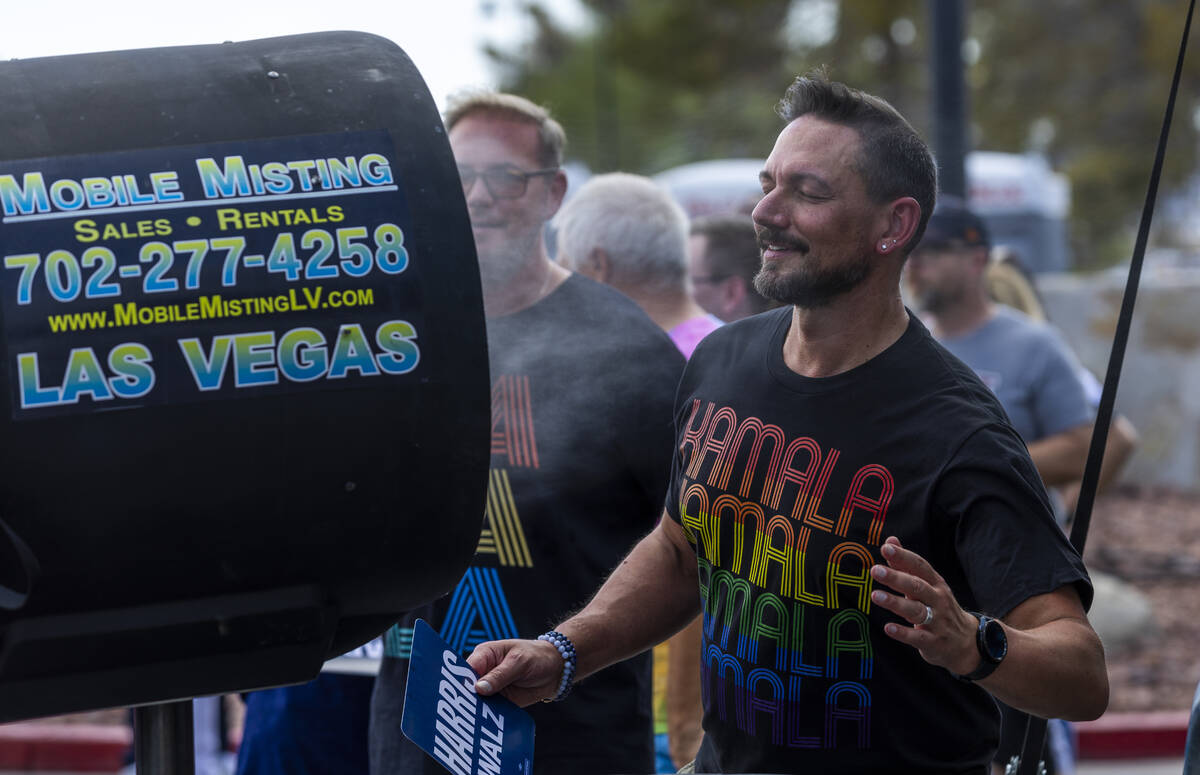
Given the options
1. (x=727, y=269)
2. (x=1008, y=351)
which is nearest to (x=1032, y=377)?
(x=1008, y=351)

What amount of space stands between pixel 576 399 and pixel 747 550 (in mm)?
770

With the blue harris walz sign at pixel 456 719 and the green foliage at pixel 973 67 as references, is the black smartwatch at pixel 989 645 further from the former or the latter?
the green foliage at pixel 973 67

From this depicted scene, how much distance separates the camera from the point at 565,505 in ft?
9.08

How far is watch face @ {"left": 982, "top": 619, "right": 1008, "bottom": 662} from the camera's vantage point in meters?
1.77

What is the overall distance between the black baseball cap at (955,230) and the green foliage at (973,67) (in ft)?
56.8

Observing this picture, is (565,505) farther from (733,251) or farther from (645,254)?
(733,251)

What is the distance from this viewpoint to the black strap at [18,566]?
1.33 m

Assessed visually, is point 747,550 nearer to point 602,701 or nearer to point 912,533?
point 912,533

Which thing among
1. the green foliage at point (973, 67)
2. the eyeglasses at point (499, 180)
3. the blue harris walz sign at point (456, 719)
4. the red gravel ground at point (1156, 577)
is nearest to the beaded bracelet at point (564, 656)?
the blue harris walz sign at point (456, 719)

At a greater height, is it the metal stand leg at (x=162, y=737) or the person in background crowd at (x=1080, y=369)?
the person in background crowd at (x=1080, y=369)

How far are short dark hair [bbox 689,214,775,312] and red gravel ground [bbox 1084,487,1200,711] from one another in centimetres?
268

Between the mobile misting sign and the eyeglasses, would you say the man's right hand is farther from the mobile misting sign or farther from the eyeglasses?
the eyeglasses

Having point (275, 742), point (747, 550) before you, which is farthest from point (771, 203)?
point (275, 742)

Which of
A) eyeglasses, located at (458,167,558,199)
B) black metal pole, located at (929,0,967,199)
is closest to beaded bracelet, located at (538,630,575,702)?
eyeglasses, located at (458,167,558,199)
